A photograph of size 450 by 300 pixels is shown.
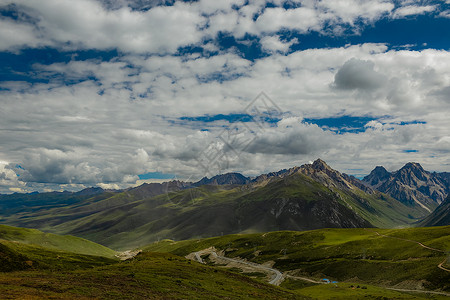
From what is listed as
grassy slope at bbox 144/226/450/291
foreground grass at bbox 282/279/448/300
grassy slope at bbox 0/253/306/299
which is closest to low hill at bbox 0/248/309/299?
grassy slope at bbox 0/253/306/299

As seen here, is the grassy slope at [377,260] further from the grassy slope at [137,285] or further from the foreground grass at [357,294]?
the grassy slope at [137,285]

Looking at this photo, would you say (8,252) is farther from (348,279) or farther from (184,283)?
(348,279)

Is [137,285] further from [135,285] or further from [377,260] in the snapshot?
[377,260]

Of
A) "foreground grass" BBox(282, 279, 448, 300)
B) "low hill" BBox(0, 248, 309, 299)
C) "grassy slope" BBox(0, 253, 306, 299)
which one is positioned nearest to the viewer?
"low hill" BBox(0, 248, 309, 299)

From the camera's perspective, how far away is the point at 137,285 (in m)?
54.1

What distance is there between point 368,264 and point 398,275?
1967 centimetres

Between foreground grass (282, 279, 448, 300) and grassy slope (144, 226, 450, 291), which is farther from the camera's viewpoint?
grassy slope (144, 226, 450, 291)

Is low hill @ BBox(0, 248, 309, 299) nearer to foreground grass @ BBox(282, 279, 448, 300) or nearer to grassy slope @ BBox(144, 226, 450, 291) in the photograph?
foreground grass @ BBox(282, 279, 448, 300)

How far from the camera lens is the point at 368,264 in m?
125

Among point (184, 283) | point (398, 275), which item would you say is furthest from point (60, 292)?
point (398, 275)

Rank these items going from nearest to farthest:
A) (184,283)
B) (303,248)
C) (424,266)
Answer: (184,283)
(424,266)
(303,248)

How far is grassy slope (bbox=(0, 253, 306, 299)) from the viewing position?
4288cm

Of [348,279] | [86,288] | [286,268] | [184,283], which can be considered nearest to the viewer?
[86,288]

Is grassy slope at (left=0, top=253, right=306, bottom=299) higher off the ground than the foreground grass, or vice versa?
grassy slope at (left=0, top=253, right=306, bottom=299)
